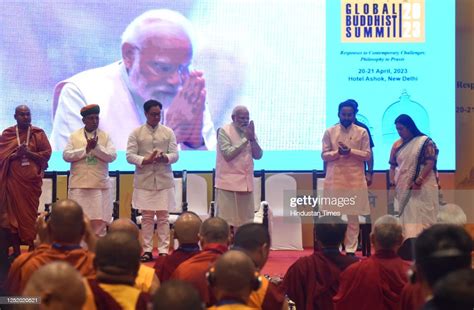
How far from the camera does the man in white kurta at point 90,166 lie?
25.6 ft

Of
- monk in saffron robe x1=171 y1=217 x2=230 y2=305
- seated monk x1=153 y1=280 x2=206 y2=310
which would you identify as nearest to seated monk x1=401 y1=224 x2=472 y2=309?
seated monk x1=153 y1=280 x2=206 y2=310

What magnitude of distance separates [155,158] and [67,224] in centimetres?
426

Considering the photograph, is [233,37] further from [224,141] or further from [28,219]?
[28,219]

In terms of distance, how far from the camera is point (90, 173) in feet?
25.8

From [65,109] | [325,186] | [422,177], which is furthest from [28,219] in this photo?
[422,177]

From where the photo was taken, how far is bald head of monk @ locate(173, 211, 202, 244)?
4.57 m

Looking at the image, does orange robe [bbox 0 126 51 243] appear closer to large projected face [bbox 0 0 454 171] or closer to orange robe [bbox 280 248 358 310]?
large projected face [bbox 0 0 454 171]

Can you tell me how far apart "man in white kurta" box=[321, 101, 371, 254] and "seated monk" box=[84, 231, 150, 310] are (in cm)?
501

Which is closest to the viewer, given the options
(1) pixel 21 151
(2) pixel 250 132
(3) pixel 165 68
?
(1) pixel 21 151

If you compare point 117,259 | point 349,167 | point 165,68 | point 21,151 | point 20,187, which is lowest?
point 117,259

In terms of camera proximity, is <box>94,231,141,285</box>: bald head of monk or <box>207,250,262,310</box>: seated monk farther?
<box>94,231,141,285</box>: bald head of monk
